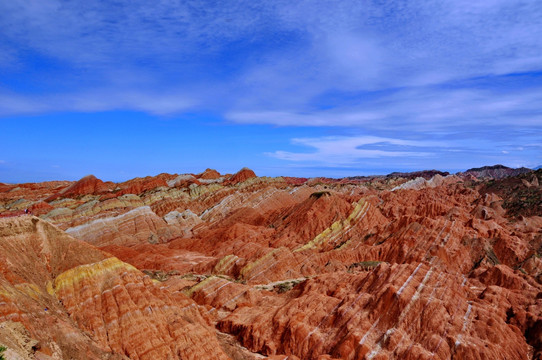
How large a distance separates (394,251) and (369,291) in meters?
27.3

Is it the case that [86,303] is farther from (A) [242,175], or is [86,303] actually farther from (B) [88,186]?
(A) [242,175]

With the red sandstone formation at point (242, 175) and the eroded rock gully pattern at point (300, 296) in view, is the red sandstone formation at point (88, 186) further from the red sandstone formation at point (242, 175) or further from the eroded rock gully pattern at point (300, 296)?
the eroded rock gully pattern at point (300, 296)

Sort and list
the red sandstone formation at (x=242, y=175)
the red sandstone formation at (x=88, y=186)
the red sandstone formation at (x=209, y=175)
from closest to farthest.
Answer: the red sandstone formation at (x=88, y=186) < the red sandstone formation at (x=242, y=175) < the red sandstone formation at (x=209, y=175)

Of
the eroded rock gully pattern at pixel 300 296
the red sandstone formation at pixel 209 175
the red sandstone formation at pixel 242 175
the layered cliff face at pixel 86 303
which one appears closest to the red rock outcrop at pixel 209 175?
the red sandstone formation at pixel 209 175

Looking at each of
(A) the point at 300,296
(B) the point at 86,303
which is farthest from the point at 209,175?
(B) the point at 86,303

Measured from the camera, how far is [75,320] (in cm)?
2622

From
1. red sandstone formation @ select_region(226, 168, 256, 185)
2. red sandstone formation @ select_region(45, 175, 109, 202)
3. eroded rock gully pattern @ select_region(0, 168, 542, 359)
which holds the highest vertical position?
red sandstone formation @ select_region(226, 168, 256, 185)

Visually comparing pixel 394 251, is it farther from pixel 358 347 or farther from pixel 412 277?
pixel 358 347

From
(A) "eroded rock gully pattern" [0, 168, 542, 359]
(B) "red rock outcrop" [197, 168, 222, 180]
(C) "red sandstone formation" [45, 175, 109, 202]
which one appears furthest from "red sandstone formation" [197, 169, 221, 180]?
(A) "eroded rock gully pattern" [0, 168, 542, 359]

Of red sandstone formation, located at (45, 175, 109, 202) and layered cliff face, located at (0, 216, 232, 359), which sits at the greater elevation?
red sandstone formation, located at (45, 175, 109, 202)

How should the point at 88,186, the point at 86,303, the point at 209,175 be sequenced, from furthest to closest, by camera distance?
the point at 209,175
the point at 88,186
the point at 86,303

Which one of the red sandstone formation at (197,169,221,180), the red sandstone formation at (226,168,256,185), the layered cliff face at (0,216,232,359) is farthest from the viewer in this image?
the red sandstone formation at (197,169,221,180)

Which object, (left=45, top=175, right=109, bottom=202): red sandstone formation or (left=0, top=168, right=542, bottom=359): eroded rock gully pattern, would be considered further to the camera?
(left=45, top=175, right=109, bottom=202): red sandstone formation

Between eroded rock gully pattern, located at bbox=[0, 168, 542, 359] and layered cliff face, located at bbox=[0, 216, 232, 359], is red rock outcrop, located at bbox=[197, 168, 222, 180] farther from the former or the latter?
layered cliff face, located at bbox=[0, 216, 232, 359]
